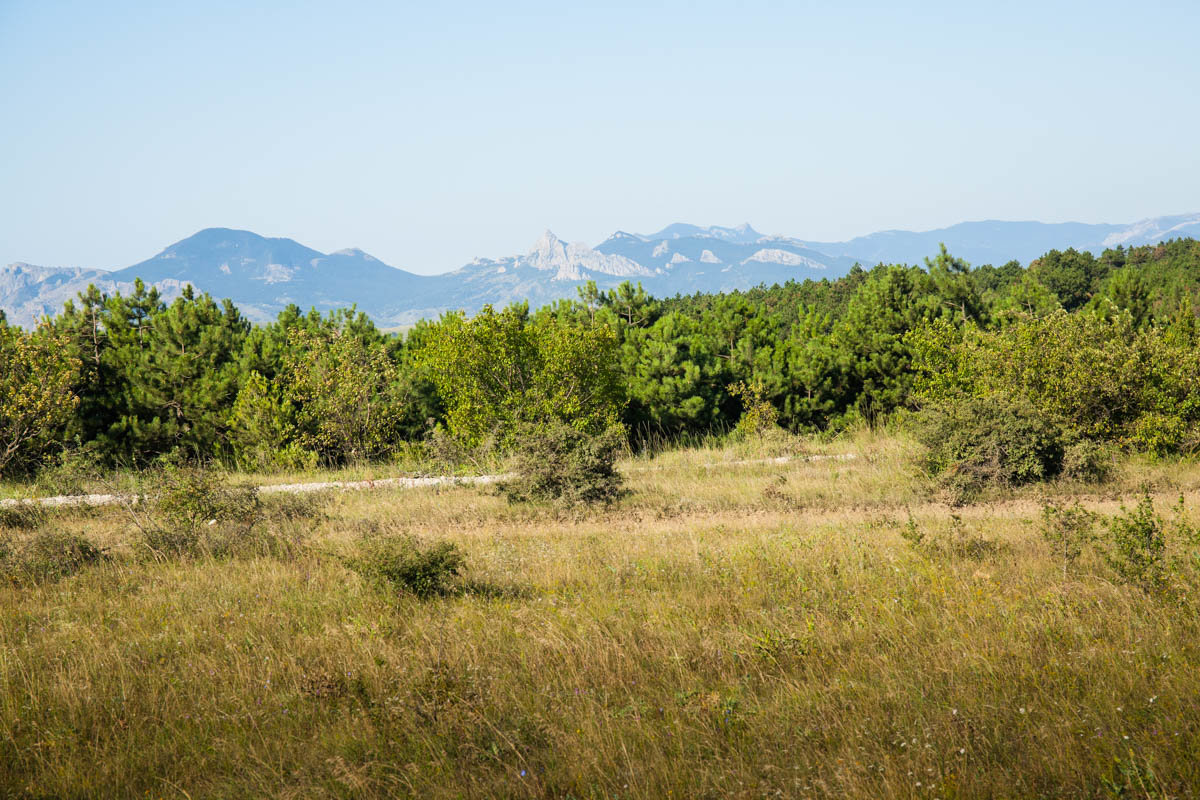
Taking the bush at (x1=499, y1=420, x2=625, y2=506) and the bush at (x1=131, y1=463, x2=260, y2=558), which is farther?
the bush at (x1=499, y1=420, x2=625, y2=506)

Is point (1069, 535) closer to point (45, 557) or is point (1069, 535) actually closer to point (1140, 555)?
point (1140, 555)

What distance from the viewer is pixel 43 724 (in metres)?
4.54

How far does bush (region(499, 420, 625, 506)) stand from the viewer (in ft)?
39.8

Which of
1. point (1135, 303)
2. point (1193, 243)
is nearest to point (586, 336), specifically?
point (1135, 303)

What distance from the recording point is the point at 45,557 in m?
8.23

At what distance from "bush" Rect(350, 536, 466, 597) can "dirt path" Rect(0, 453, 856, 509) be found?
6.13 metres

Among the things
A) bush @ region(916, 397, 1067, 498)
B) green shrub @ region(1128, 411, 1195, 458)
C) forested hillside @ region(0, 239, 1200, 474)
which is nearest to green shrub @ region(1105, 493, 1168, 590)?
bush @ region(916, 397, 1067, 498)

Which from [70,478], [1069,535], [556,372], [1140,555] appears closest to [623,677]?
[1140,555]

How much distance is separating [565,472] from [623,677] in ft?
24.4

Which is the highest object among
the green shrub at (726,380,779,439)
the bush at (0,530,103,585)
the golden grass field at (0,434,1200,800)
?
the bush at (0,530,103,585)

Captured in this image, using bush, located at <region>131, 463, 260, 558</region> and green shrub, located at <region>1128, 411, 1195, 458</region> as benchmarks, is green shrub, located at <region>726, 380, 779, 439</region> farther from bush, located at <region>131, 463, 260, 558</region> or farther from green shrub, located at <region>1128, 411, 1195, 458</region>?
bush, located at <region>131, 463, 260, 558</region>

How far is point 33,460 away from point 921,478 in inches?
768

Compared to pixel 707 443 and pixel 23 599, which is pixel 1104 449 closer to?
pixel 707 443

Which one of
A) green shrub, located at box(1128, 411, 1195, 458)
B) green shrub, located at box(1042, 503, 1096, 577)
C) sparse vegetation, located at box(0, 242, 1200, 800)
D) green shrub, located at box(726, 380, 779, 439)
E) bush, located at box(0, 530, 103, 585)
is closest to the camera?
sparse vegetation, located at box(0, 242, 1200, 800)
